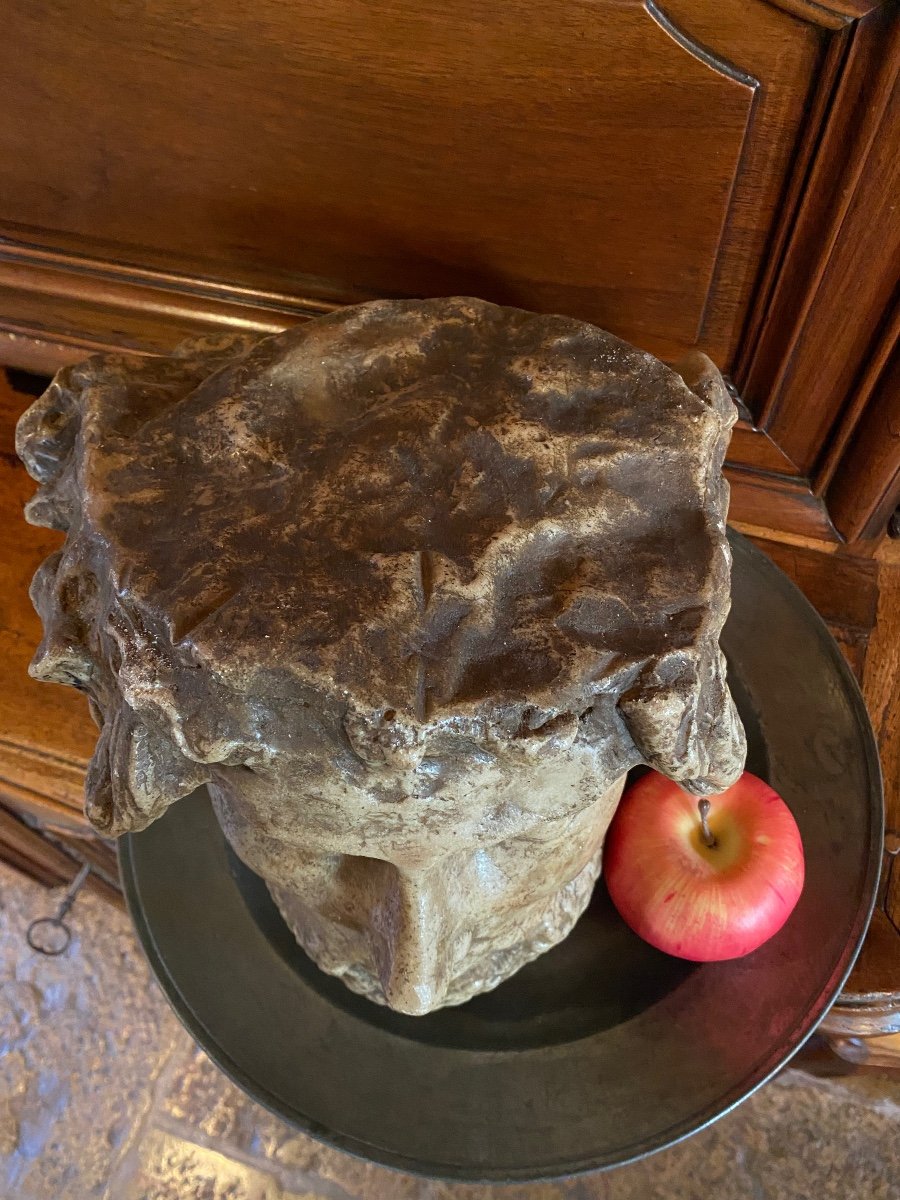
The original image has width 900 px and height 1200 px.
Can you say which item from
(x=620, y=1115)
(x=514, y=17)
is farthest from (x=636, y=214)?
(x=620, y=1115)

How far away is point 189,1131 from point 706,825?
2.77ft

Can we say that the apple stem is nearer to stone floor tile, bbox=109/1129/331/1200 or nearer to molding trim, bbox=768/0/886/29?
molding trim, bbox=768/0/886/29

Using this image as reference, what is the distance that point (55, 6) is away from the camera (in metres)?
0.65

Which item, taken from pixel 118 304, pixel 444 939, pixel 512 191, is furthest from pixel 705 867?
pixel 118 304

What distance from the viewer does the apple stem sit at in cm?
73

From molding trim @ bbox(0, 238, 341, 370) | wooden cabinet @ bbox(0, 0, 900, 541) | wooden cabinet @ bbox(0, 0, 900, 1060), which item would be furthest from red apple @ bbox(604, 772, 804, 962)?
molding trim @ bbox(0, 238, 341, 370)

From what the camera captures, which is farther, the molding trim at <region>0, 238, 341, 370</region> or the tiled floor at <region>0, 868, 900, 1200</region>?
the tiled floor at <region>0, 868, 900, 1200</region>

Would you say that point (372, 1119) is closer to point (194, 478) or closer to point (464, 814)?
point (464, 814)

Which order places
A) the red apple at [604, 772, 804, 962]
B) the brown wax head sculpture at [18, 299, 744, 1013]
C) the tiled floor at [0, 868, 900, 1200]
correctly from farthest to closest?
the tiled floor at [0, 868, 900, 1200], the red apple at [604, 772, 804, 962], the brown wax head sculpture at [18, 299, 744, 1013]

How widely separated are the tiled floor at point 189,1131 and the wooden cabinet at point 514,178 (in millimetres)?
755

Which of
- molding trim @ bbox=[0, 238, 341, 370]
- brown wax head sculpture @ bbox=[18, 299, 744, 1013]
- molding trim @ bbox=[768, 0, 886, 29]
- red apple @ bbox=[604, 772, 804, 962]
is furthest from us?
molding trim @ bbox=[0, 238, 341, 370]

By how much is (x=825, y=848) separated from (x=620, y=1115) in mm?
260

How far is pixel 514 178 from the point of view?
664 millimetres

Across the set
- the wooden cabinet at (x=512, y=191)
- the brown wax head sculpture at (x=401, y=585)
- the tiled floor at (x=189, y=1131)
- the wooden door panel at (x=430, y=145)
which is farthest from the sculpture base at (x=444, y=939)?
the tiled floor at (x=189, y=1131)
